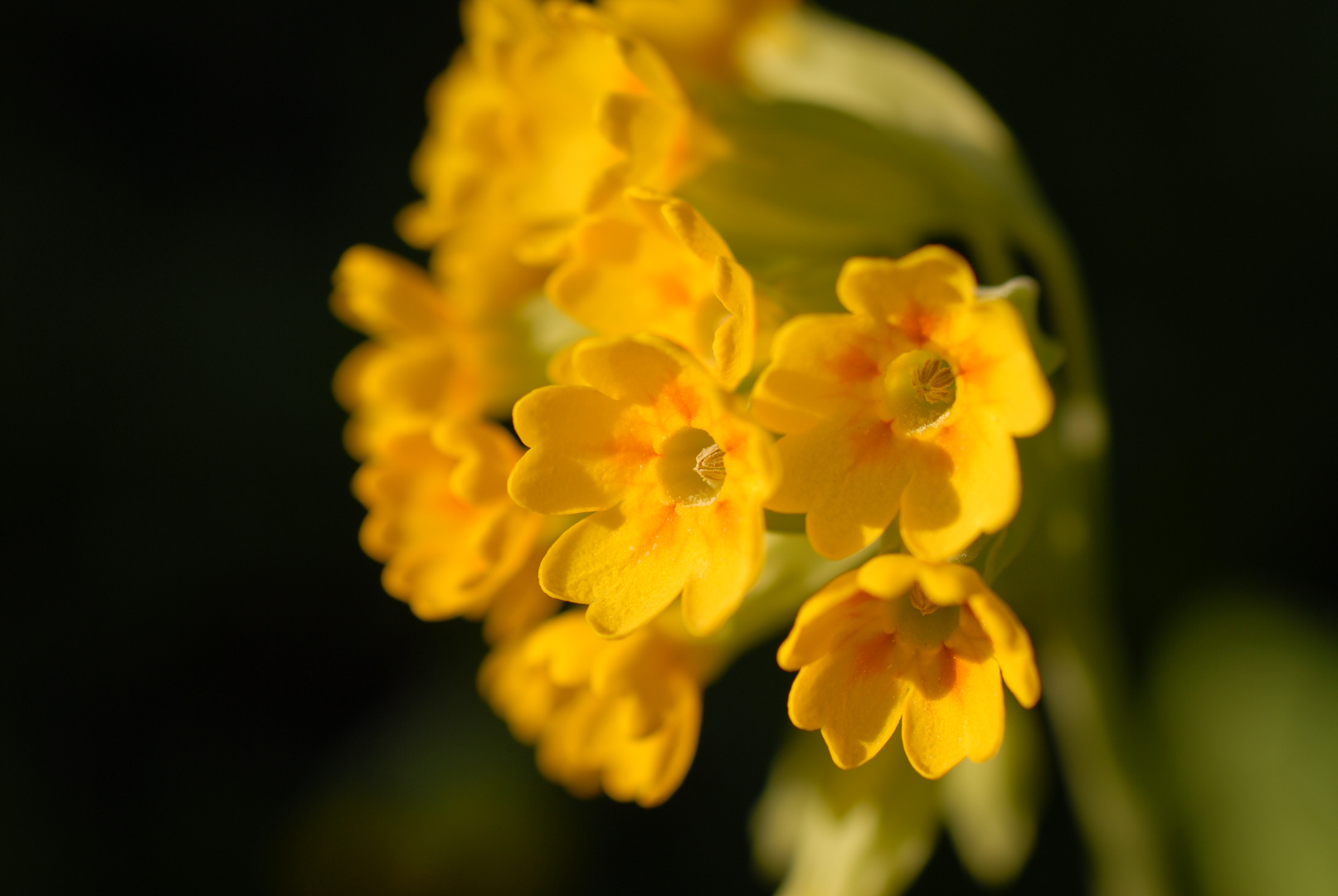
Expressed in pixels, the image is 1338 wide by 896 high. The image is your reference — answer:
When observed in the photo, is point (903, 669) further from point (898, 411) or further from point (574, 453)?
point (574, 453)

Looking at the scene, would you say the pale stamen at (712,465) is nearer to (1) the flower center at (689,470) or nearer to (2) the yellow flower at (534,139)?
(1) the flower center at (689,470)

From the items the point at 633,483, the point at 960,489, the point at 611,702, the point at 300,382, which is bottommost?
the point at 300,382

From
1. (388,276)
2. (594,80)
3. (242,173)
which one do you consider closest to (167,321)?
(242,173)

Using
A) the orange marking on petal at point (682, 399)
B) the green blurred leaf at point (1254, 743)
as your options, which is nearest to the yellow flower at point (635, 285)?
the orange marking on petal at point (682, 399)

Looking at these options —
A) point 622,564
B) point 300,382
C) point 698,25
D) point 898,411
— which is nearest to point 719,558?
point 622,564

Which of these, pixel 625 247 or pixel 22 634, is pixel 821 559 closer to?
pixel 625 247

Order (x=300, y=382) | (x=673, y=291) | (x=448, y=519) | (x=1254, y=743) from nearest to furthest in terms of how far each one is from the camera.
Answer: (x=673, y=291) < (x=448, y=519) < (x=1254, y=743) < (x=300, y=382)
